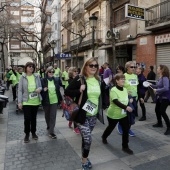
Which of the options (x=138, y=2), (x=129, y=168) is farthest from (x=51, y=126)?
(x=138, y=2)

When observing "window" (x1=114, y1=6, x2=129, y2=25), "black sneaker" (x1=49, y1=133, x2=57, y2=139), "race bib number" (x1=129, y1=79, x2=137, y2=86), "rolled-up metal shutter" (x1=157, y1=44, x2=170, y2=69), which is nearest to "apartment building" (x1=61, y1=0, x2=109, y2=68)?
"window" (x1=114, y1=6, x2=129, y2=25)

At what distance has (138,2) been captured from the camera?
1429cm

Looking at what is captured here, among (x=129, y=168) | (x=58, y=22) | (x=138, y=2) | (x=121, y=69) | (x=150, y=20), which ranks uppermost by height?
(x=58, y=22)

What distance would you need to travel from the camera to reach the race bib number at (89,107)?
3.59m

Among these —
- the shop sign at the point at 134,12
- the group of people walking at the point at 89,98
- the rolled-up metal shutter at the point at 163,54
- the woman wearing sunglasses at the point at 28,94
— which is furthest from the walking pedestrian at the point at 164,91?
the rolled-up metal shutter at the point at 163,54

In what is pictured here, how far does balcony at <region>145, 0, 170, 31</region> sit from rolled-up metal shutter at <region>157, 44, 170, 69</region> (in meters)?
1.06

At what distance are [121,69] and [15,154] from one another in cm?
357

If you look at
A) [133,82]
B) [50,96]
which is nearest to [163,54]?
[133,82]

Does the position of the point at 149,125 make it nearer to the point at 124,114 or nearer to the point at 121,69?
the point at 121,69

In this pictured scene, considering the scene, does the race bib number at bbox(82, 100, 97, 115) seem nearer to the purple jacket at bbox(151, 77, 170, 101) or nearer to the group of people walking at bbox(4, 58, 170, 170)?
the group of people walking at bbox(4, 58, 170, 170)

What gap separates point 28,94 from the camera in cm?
513

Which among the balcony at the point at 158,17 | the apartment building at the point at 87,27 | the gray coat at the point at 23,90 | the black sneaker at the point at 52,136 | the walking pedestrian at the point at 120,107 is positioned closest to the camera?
the walking pedestrian at the point at 120,107

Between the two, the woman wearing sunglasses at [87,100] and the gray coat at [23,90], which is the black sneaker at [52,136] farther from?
the woman wearing sunglasses at [87,100]

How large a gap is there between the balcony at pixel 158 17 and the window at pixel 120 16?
2.78m
